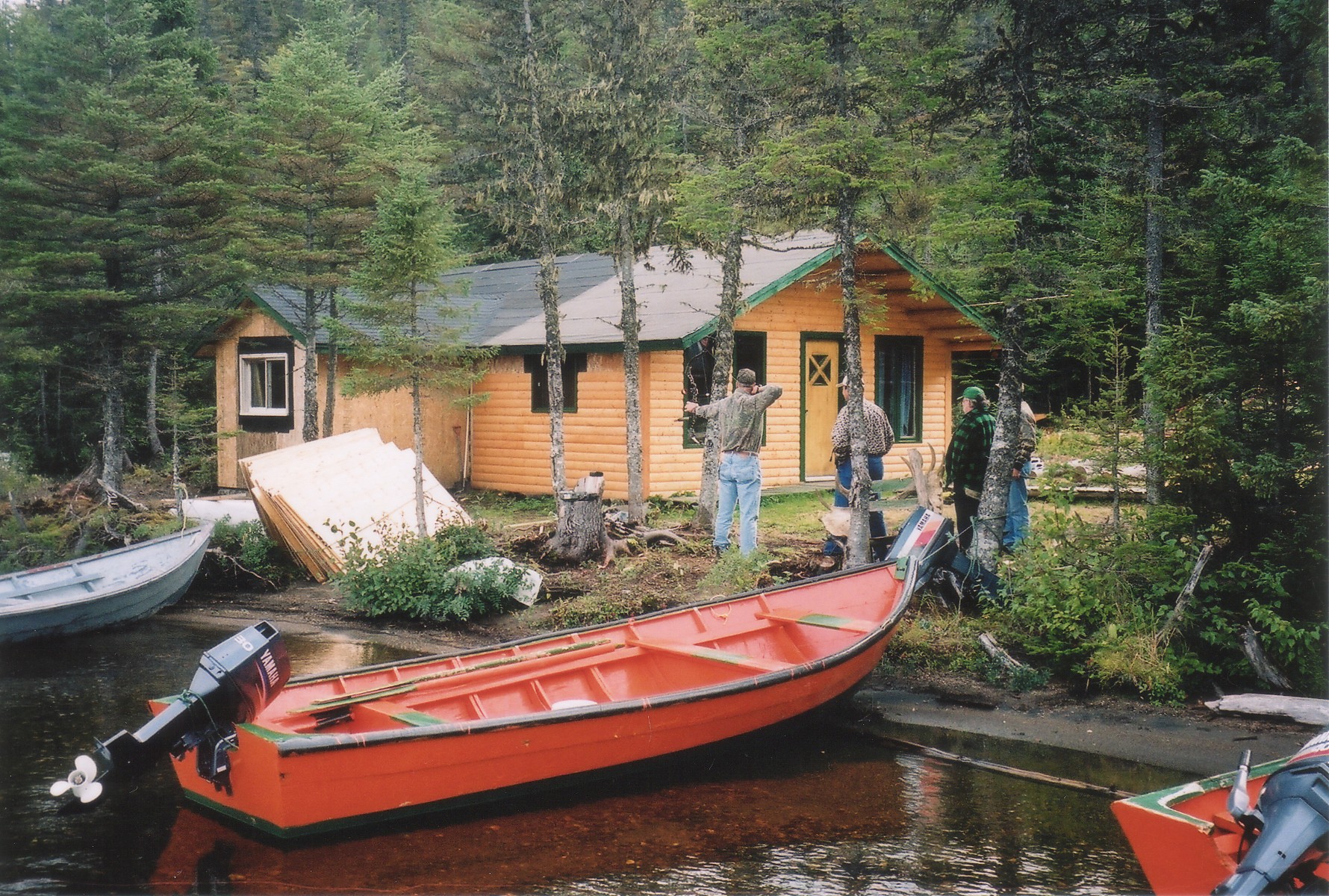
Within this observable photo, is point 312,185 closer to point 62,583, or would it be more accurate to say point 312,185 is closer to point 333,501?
point 333,501

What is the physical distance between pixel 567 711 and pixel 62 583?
7.32 m

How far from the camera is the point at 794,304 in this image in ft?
57.8

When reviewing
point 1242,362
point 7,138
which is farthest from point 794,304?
point 7,138

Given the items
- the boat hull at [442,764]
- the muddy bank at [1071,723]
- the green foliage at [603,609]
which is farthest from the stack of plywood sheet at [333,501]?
the boat hull at [442,764]

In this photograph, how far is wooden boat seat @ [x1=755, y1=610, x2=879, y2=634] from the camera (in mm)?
7441

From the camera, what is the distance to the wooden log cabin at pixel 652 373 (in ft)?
53.5

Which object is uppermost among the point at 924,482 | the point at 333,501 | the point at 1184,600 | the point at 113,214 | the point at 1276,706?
the point at 113,214

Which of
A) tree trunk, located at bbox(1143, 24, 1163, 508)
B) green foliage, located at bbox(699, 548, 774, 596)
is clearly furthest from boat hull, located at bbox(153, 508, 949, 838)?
tree trunk, located at bbox(1143, 24, 1163, 508)

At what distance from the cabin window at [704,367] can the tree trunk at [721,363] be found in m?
2.86

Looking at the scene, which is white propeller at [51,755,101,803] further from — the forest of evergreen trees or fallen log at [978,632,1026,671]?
the forest of evergreen trees

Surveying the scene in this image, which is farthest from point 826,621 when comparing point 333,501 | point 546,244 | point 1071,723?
point 546,244

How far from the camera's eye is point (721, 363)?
1317cm

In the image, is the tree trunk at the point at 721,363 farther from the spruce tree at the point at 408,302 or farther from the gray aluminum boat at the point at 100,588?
the gray aluminum boat at the point at 100,588

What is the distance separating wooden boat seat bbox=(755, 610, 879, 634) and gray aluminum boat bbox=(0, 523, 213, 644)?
674cm
